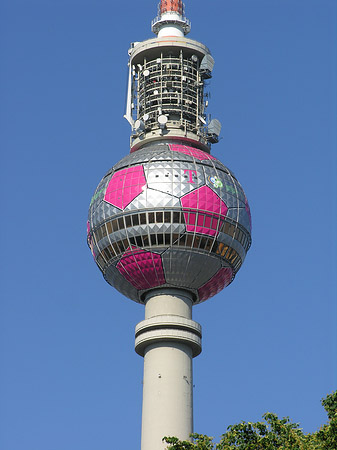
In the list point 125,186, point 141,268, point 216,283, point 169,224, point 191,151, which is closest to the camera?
point 169,224

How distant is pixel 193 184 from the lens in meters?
74.4

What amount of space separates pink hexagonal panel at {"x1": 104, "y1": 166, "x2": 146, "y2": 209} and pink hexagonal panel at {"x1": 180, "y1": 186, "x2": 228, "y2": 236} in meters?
3.93

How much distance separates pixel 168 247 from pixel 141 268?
9.72 feet

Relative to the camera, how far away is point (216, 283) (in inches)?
3049

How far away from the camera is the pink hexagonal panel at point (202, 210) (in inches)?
2881

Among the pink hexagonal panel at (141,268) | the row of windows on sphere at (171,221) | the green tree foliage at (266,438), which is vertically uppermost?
the row of windows on sphere at (171,221)

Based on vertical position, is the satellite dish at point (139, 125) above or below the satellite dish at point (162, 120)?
above

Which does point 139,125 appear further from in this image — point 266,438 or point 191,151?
point 266,438

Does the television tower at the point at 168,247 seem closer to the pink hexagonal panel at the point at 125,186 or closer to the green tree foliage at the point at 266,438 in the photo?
the pink hexagonal panel at the point at 125,186

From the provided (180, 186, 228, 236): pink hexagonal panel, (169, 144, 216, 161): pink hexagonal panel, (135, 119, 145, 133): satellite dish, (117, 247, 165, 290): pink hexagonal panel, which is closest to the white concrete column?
(117, 247, 165, 290): pink hexagonal panel

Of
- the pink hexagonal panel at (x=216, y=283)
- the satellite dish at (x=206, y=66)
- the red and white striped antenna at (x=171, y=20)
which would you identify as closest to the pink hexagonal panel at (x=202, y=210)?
the pink hexagonal panel at (x=216, y=283)

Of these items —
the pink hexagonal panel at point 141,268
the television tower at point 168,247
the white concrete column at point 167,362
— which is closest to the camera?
the white concrete column at point 167,362

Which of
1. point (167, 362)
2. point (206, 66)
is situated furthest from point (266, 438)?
point (206, 66)

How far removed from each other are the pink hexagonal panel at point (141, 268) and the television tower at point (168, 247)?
0.26 ft
